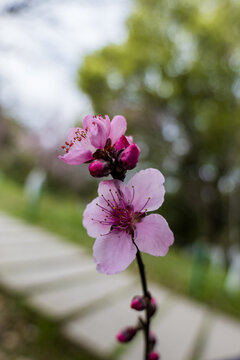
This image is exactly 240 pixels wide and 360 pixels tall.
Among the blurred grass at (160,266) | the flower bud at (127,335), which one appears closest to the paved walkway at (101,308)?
the blurred grass at (160,266)

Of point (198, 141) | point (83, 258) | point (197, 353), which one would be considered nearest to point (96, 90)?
point (198, 141)

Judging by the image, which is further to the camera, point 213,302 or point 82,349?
point 213,302

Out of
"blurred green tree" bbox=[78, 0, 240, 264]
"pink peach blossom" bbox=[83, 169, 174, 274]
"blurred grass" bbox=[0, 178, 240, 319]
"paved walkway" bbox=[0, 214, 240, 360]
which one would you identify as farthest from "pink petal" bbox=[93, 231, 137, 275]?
"blurred green tree" bbox=[78, 0, 240, 264]

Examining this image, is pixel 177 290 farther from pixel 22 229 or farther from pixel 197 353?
pixel 22 229

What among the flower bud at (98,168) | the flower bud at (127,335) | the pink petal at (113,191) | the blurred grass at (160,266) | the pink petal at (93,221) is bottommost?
the blurred grass at (160,266)

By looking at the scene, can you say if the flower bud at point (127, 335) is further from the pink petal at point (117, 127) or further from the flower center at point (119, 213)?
the pink petal at point (117, 127)

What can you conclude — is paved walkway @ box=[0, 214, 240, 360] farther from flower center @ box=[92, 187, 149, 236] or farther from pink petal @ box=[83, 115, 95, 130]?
pink petal @ box=[83, 115, 95, 130]

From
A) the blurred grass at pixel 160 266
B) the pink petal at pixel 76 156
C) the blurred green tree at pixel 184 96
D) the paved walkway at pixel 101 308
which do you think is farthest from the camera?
the blurred green tree at pixel 184 96
